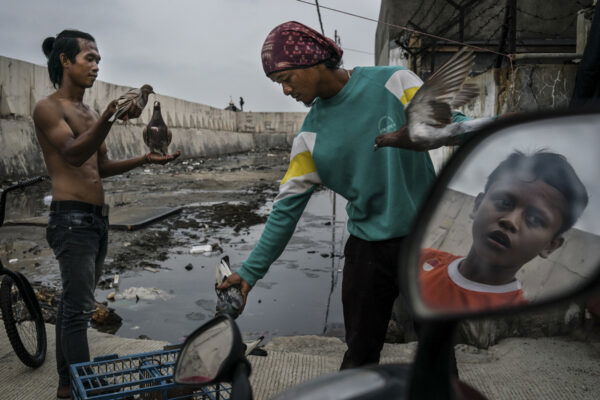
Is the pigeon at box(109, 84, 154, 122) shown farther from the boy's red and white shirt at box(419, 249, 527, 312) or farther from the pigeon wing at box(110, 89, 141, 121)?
the boy's red and white shirt at box(419, 249, 527, 312)

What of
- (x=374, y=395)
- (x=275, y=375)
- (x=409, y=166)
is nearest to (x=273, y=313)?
(x=275, y=375)

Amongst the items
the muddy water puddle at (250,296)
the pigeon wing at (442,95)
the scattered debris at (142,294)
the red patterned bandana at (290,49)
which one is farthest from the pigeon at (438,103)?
the scattered debris at (142,294)

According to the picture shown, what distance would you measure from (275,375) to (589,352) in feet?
5.97

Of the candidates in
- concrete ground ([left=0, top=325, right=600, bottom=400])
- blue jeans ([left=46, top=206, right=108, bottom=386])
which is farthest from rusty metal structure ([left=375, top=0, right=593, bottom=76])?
blue jeans ([left=46, top=206, right=108, bottom=386])

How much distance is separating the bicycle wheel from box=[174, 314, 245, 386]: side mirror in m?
2.54

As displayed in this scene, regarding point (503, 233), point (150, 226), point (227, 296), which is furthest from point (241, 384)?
point (150, 226)

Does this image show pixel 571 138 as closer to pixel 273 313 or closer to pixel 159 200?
pixel 273 313

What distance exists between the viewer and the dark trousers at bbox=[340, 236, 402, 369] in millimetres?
2096

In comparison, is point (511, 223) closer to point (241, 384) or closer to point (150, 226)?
point (241, 384)

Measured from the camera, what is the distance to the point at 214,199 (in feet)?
34.1

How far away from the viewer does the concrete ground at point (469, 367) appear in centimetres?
266

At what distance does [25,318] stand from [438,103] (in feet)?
9.26

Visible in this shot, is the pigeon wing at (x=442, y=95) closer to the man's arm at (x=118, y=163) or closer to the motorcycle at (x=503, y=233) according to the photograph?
the motorcycle at (x=503, y=233)

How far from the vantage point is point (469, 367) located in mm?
2887
